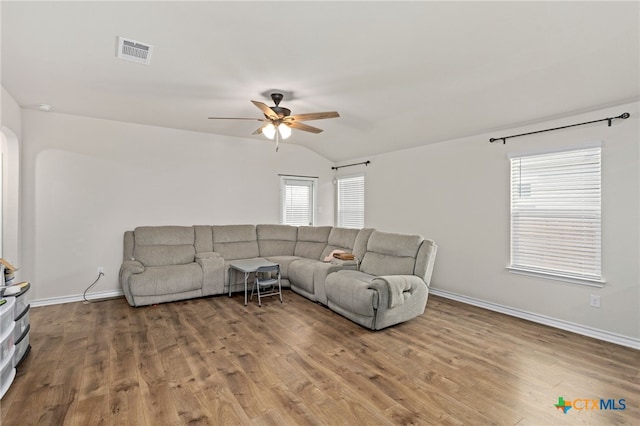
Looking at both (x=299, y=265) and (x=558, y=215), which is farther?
(x=299, y=265)

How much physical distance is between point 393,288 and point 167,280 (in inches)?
119

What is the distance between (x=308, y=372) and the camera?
2.55 m

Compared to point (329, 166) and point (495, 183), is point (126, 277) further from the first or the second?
point (495, 183)

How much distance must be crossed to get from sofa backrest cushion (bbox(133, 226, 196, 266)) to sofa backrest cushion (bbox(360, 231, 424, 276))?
277cm

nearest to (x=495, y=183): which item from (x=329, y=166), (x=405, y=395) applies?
(x=405, y=395)

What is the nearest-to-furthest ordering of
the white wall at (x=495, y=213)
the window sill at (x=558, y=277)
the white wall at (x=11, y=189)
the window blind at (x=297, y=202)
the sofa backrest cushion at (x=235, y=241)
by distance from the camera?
the white wall at (x=495, y=213), the window sill at (x=558, y=277), the white wall at (x=11, y=189), the sofa backrest cushion at (x=235, y=241), the window blind at (x=297, y=202)

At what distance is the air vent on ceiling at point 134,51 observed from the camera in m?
2.50

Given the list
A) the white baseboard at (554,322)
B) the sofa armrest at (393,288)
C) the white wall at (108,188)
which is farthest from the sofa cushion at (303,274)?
the white baseboard at (554,322)

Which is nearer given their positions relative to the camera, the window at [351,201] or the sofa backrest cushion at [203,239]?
the sofa backrest cushion at [203,239]

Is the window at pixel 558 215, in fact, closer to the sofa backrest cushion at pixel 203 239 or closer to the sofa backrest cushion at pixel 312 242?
the sofa backrest cushion at pixel 312 242

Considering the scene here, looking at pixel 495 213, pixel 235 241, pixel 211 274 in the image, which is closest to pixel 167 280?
pixel 211 274

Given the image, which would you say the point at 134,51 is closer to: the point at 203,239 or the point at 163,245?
the point at 163,245

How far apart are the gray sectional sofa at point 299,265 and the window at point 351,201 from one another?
3.36 ft

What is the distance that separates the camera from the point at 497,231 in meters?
4.13
